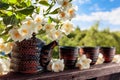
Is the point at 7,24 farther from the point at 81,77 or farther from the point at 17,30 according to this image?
the point at 81,77

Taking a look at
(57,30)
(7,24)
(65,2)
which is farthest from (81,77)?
(7,24)

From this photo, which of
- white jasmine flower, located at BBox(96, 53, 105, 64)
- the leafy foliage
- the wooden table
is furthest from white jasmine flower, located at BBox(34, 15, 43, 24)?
the leafy foliage

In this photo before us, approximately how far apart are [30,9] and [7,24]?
14cm

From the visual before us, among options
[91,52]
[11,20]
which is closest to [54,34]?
[11,20]

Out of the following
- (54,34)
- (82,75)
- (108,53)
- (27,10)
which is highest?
(27,10)

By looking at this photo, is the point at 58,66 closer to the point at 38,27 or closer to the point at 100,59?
the point at 38,27

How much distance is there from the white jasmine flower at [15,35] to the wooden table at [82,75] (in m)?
0.20

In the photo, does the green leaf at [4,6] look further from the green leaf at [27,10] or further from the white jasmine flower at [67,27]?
the white jasmine flower at [67,27]

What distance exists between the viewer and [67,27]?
65.8 inches

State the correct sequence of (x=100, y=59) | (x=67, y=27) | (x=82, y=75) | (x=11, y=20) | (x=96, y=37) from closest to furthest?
(x=11, y=20)
(x=67, y=27)
(x=82, y=75)
(x=100, y=59)
(x=96, y=37)

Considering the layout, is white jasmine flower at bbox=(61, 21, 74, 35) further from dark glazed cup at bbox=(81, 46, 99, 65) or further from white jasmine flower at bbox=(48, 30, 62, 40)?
dark glazed cup at bbox=(81, 46, 99, 65)

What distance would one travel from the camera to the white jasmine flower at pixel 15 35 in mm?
1472

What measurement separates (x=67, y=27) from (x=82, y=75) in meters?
0.33

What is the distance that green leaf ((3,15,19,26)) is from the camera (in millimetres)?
1432
